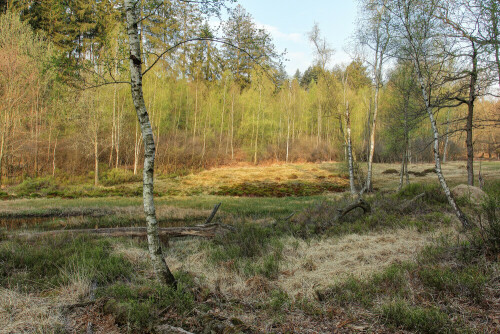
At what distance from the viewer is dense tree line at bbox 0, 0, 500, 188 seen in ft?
19.0

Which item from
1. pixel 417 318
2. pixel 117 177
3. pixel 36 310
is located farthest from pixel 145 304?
pixel 117 177

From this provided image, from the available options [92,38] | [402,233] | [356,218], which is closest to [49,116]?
[92,38]

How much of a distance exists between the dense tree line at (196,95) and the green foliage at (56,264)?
3.65 metres

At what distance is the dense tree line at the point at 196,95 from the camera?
5.79 metres

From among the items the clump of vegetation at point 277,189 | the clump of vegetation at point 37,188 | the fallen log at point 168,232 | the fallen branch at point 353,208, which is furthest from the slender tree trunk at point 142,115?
the clump of vegetation at point 37,188

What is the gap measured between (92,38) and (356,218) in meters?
35.9

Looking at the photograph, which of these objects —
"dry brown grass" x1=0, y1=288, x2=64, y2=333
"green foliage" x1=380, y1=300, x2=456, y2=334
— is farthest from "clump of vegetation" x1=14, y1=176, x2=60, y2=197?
"green foliage" x1=380, y1=300, x2=456, y2=334

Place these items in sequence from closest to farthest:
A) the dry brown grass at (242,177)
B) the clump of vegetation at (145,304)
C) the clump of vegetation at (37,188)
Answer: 1. the clump of vegetation at (145,304)
2. the clump of vegetation at (37,188)
3. the dry brown grass at (242,177)

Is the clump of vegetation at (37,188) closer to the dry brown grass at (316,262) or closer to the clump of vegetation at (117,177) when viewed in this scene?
the clump of vegetation at (117,177)

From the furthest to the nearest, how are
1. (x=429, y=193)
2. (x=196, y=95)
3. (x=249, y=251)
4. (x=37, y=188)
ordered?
(x=196, y=95) < (x=37, y=188) < (x=429, y=193) < (x=249, y=251)

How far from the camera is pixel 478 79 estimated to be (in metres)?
10.7

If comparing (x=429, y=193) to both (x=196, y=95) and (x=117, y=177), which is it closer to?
(x=117, y=177)

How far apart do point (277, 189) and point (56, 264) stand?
1972 centimetres

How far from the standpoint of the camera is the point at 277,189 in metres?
25.1
